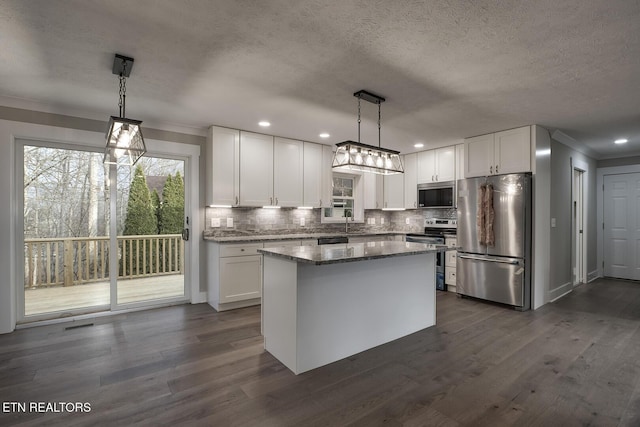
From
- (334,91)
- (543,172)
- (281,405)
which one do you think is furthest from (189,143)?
(543,172)

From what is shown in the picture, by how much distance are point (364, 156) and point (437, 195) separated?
2869mm

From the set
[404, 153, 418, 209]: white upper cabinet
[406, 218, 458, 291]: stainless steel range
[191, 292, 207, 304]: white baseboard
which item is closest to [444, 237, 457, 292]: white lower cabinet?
[406, 218, 458, 291]: stainless steel range

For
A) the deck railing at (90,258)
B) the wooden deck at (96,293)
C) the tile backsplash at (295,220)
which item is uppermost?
the tile backsplash at (295,220)

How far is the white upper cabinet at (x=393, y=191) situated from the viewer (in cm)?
608

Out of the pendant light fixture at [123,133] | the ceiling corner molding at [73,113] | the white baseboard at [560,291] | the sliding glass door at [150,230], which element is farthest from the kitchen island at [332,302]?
the white baseboard at [560,291]

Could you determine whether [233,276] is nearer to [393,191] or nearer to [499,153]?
[393,191]

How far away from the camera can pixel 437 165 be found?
5.52 metres

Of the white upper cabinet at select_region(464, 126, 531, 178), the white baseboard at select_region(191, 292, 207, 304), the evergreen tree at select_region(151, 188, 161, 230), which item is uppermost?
the white upper cabinet at select_region(464, 126, 531, 178)

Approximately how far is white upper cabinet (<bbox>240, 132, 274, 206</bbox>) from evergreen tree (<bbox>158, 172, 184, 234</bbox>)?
0.87 metres

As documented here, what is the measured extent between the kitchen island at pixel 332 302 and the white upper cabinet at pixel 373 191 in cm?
303

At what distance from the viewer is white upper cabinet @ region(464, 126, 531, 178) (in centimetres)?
414

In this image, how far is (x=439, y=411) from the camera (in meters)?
1.96

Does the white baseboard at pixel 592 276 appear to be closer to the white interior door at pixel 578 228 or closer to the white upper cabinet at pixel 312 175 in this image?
the white interior door at pixel 578 228

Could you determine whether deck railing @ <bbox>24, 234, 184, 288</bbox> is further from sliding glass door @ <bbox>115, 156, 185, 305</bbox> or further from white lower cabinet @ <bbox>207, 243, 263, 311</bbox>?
white lower cabinet @ <bbox>207, 243, 263, 311</bbox>
